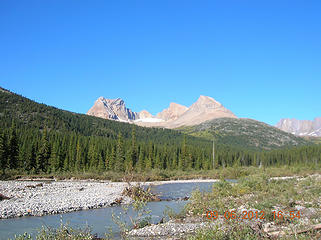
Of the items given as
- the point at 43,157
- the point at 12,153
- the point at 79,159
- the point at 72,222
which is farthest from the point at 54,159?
the point at 72,222

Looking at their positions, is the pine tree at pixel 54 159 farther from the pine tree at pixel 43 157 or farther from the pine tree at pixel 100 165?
the pine tree at pixel 100 165

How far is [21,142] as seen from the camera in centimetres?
8344

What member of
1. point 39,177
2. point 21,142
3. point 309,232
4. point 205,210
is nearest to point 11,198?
point 205,210

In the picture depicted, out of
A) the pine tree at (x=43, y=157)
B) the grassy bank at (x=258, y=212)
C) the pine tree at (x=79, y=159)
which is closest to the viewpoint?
the grassy bank at (x=258, y=212)

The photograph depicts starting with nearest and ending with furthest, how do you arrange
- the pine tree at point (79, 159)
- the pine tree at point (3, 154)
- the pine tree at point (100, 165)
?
the pine tree at point (3, 154), the pine tree at point (100, 165), the pine tree at point (79, 159)

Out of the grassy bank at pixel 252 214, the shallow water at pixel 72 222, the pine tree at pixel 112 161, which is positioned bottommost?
the shallow water at pixel 72 222

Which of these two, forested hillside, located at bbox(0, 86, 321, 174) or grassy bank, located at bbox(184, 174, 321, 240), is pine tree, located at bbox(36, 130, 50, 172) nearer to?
forested hillside, located at bbox(0, 86, 321, 174)

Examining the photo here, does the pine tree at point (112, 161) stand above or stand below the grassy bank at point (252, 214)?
above

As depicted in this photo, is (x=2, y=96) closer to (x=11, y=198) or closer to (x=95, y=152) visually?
(x=95, y=152)

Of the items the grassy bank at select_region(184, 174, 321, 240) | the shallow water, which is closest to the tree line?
the grassy bank at select_region(184, 174, 321, 240)

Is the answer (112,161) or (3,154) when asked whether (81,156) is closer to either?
(112,161)

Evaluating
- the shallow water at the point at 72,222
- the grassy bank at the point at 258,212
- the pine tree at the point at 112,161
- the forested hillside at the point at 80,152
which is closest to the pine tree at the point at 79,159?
the forested hillside at the point at 80,152

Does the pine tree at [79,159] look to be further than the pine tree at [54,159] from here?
Yes

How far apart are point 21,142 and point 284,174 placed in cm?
7481
